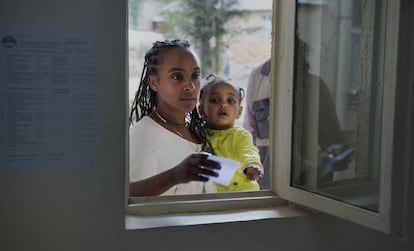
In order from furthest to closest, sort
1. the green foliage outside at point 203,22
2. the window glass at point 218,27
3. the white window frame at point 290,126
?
1. the green foliage outside at point 203,22
2. the window glass at point 218,27
3. the white window frame at point 290,126

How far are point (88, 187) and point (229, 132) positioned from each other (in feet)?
2.84

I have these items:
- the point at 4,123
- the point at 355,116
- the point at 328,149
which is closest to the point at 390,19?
the point at 355,116

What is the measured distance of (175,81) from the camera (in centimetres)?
183

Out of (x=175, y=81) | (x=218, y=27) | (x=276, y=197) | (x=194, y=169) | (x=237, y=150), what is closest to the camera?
(x=276, y=197)

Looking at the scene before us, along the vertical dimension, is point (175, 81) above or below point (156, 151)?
above

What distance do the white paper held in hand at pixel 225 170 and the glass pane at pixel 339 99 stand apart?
364 millimetres

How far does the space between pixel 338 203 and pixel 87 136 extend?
0.79 metres

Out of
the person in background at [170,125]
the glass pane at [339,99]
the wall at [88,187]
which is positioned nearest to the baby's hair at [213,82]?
the person in background at [170,125]

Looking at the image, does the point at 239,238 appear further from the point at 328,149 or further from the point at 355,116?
the point at 355,116

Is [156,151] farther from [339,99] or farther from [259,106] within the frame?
[259,106]

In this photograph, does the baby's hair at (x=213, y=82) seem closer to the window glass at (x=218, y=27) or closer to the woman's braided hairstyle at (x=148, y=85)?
the woman's braided hairstyle at (x=148, y=85)

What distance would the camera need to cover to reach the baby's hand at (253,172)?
6.12 ft

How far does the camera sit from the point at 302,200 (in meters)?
1.48

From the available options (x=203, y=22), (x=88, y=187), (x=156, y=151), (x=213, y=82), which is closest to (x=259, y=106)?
(x=213, y=82)
